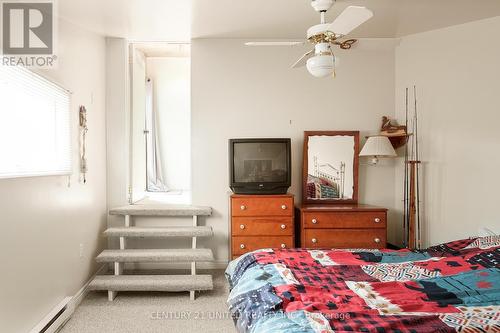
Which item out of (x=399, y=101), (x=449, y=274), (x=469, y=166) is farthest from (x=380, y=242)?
(x=399, y=101)

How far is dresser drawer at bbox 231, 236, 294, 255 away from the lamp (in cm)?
125

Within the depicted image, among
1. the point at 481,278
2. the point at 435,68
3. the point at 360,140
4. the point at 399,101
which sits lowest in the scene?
the point at 481,278

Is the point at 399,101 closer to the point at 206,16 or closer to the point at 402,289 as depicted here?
the point at 206,16

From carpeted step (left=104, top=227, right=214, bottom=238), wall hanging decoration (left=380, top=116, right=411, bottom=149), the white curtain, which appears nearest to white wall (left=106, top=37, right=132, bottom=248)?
carpeted step (left=104, top=227, right=214, bottom=238)

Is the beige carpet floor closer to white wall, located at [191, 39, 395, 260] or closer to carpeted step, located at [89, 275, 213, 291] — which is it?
carpeted step, located at [89, 275, 213, 291]

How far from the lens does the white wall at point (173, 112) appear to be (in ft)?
17.0

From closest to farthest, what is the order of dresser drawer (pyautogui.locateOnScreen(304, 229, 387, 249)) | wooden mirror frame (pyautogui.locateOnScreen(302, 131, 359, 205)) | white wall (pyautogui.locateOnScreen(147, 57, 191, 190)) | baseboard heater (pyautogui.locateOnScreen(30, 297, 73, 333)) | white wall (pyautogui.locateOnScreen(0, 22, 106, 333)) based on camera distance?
white wall (pyautogui.locateOnScreen(0, 22, 106, 333))
baseboard heater (pyautogui.locateOnScreen(30, 297, 73, 333))
dresser drawer (pyautogui.locateOnScreen(304, 229, 387, 249))
wooden mirror frame (pyautogui.locateOnScreen(302, 131, 359, 205))
white wall (pyautogui.locateOnScreen(147, 57, 191, 190))

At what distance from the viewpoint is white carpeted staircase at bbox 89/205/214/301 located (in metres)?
3.08

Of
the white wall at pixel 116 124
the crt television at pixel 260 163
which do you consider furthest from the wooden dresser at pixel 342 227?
the white wall at pixel 116 124

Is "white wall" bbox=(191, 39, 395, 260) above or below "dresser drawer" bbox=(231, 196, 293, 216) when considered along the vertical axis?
above

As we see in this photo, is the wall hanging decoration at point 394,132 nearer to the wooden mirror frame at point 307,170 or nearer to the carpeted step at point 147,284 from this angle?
the wooden mirror frame at point 307,170

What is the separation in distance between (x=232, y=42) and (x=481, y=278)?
327cm

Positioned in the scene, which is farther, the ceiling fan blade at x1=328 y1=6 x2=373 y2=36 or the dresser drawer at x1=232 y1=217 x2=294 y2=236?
the dresser drawer at x1=232 y1=217 x2=294 y2=236

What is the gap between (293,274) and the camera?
1.93 meters
